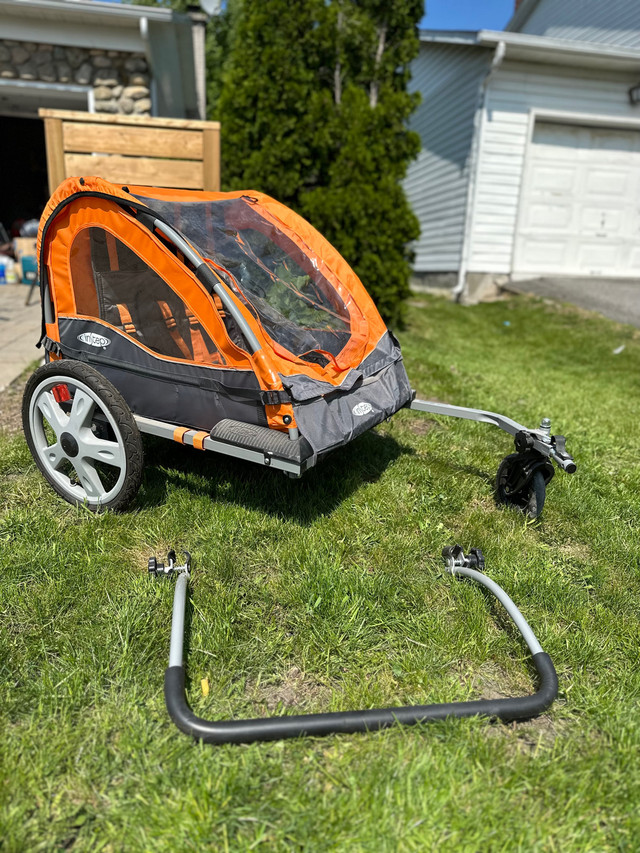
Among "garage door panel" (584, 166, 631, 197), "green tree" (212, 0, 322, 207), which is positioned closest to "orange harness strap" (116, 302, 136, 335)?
"green tree" (212, 0, 322, 207)

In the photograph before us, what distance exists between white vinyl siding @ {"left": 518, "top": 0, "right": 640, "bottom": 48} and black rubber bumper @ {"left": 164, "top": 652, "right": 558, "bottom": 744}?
14551 millimetres

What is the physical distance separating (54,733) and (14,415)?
10.0 feet

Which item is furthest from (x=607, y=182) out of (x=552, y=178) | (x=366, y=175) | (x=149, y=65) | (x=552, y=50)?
(x=149, y=65)

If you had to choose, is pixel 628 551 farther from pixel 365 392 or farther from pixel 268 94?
pixel 268 94

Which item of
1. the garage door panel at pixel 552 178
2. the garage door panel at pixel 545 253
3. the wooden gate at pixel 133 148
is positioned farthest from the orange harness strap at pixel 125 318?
the garage door panel at pixel 552 178

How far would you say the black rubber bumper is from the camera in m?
1.84

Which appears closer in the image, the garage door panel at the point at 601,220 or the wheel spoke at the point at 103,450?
the wheel spoke at the point at 103,450

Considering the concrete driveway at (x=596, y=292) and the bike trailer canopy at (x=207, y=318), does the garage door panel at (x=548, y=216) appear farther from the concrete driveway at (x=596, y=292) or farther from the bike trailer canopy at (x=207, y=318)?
the bike trailer canopy at (x=207, y=318)

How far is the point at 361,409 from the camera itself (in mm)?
3051

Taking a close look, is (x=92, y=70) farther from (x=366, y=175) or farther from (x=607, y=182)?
(x=607, y=182)

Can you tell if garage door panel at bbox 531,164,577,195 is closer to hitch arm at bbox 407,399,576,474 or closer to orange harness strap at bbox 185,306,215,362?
hitch arm at bbox 407,399,576,474

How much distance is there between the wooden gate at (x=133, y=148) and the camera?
5914mm

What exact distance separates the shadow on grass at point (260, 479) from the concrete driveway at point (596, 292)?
7369mm

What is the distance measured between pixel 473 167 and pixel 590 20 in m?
5.53
